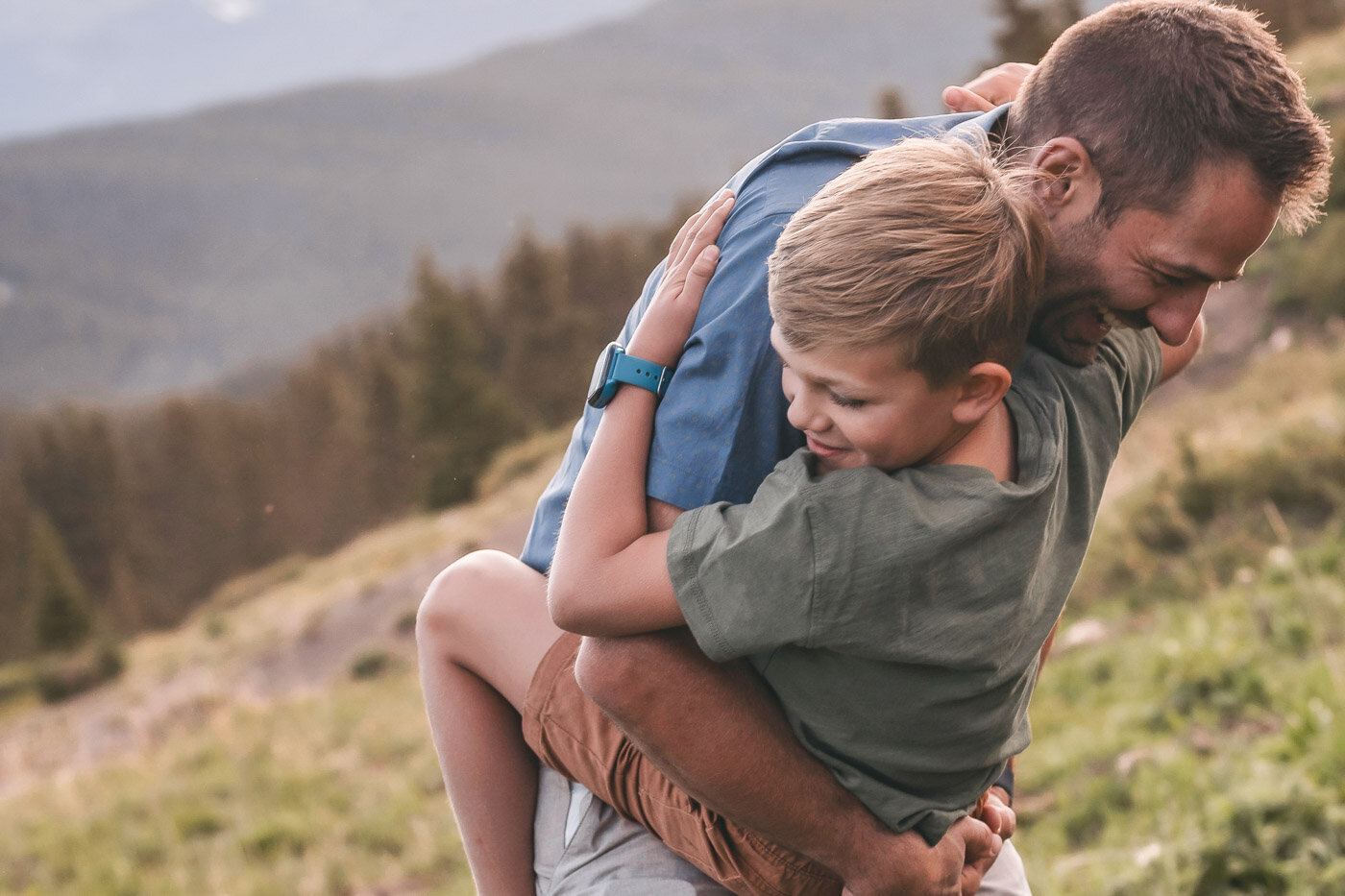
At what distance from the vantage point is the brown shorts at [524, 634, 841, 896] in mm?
1596

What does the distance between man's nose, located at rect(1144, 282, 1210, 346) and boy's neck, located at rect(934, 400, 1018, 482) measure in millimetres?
391

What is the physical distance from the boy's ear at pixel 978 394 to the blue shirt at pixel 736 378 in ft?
0.77

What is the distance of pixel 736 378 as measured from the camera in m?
1.45

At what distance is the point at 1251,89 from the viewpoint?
154 centimetres

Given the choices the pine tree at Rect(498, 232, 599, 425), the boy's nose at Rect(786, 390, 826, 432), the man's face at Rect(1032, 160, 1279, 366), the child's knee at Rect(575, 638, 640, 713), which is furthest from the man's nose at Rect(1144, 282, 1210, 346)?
the pine tree at Rect(498, 232, 599, 425)

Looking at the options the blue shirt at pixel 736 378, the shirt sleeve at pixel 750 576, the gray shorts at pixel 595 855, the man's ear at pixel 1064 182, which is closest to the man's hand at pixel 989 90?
the man's ear at pixel 1064 182

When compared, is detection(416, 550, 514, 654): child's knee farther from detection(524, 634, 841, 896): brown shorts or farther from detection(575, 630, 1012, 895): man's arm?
detection(575, 630, 1012, 895): man's arm

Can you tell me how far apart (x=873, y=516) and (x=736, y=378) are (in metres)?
0.27

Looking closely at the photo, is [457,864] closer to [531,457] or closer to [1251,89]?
[1251,89]

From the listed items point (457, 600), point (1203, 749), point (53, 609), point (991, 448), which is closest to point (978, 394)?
point (991, 448)

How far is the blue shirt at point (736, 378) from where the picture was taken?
144 centimetres

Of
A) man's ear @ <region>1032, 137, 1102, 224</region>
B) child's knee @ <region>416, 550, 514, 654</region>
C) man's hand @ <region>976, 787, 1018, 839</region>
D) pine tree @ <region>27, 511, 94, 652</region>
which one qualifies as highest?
man's ear @ <region>1032, 137, 1102, 224</region>

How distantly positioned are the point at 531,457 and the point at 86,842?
1004 inches

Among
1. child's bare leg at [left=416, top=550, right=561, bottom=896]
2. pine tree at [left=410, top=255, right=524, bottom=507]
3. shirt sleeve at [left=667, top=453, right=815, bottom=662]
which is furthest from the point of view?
pine tree at [left=410, top=255, right=524, bottom=507]
